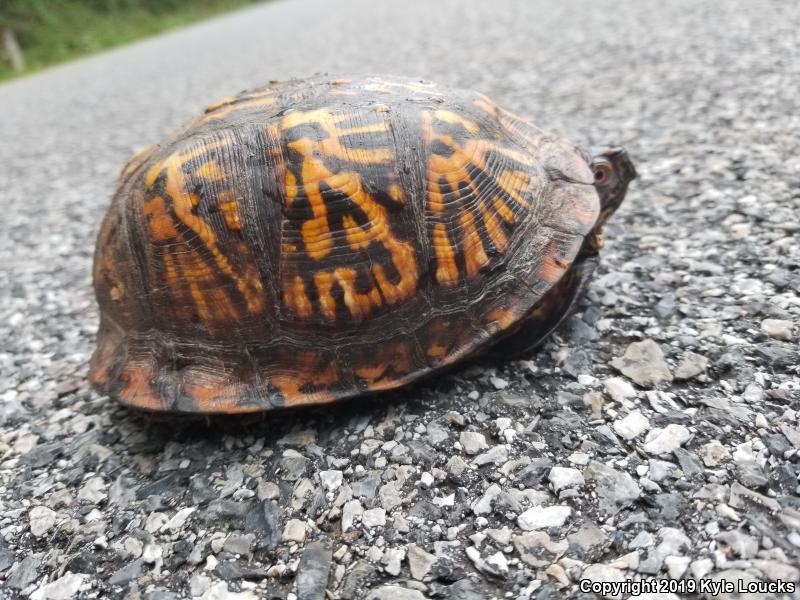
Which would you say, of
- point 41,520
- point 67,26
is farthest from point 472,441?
point 67,26

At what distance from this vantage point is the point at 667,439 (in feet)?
6.03

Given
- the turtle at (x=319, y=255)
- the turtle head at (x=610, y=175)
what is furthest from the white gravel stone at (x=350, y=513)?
the turtle head at (x=610, y=175)

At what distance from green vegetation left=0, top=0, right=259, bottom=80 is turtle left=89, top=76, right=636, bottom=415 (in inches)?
706

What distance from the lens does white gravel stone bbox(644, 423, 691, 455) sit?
71.1 inches

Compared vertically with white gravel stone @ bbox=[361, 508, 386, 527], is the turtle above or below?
above

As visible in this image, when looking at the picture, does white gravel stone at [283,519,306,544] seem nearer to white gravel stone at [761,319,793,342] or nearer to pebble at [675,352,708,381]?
pebble at [675,352,708,381]

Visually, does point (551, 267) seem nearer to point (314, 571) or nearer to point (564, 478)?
point (564, 478)

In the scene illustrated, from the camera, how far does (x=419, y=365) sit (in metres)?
2.09

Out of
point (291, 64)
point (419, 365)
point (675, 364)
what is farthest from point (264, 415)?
point (291, 64)

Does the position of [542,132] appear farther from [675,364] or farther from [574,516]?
[574,516]

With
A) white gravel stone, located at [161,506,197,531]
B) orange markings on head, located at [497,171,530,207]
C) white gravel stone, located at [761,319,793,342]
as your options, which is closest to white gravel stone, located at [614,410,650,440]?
white gravel stone, located at [761,319,793,342]

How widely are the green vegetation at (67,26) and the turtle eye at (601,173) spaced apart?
18.4 meters

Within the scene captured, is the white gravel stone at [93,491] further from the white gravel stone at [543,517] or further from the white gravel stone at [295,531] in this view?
the white gravel stone at [543,517]

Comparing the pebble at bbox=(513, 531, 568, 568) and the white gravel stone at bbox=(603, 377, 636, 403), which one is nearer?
the pebble at bbox=(513, 531, 568, 568)
